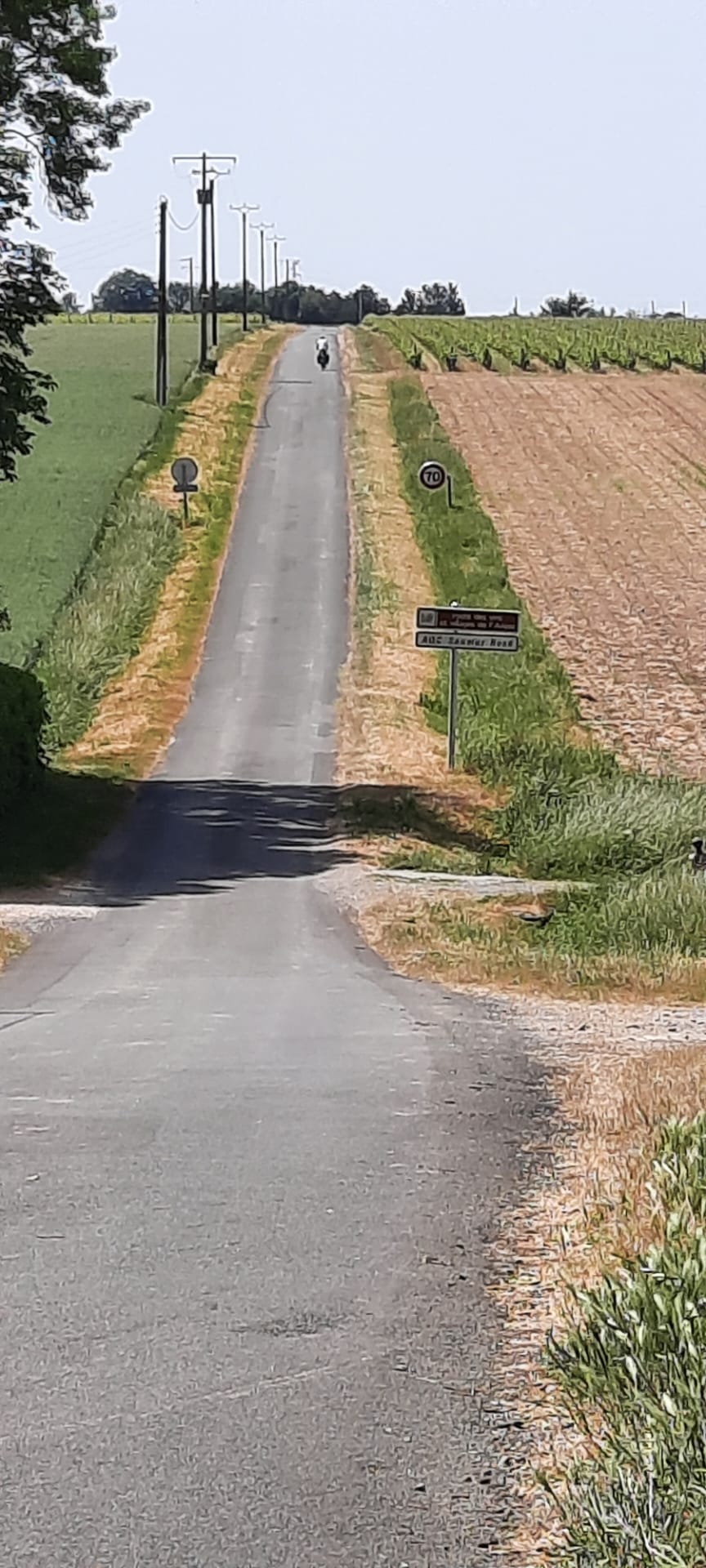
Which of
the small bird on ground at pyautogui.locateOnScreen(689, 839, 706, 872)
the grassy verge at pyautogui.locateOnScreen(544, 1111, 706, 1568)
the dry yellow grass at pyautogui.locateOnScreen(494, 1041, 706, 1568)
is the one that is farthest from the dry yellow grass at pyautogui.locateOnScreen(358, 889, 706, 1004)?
the grassy verge at pyautogui.locateOnScreen(544, 1111, 706, 1568)

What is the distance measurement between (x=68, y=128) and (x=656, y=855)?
40.8ft

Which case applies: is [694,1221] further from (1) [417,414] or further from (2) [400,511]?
(1) [417,414]

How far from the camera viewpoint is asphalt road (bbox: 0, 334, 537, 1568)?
4613 mm

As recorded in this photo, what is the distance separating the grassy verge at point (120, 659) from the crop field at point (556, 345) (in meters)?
27.8

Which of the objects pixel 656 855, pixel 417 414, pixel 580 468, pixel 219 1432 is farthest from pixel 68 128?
pixel 417 414

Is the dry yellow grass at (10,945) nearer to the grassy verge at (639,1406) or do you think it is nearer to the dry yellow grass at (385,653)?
the grassy verge at (639,1406)

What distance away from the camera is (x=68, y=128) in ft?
87.6

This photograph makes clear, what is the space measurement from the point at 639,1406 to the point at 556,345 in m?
92.8

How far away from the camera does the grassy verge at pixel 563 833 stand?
15641mm

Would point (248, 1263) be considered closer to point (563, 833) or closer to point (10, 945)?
point (10, 945)

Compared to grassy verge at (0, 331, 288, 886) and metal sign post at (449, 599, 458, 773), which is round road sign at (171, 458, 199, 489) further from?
metal sign post at (449, 599, 458, 773)

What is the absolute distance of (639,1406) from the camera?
4613 mm

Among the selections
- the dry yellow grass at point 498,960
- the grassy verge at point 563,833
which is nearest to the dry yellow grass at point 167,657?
the grassy verge at point 563,833

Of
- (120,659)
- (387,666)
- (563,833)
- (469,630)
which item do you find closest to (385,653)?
(387,666)
